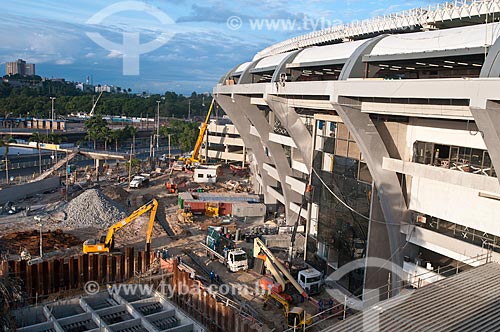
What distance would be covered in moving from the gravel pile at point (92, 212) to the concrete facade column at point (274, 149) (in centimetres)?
1005

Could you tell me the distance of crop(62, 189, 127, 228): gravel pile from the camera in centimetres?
2733

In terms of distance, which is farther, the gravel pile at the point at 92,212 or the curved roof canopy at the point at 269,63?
the gravel pile at the point at 92,212

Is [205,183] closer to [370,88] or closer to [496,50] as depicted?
[370,88]

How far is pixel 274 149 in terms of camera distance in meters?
27.0

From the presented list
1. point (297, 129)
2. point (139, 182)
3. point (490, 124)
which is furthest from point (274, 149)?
point (139, 182)

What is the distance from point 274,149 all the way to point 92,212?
1166 cm

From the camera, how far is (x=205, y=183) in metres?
41.5

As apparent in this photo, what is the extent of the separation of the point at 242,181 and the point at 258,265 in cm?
2357

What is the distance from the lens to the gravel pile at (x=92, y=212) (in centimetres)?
2733

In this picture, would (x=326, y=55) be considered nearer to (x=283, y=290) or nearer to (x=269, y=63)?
(x=269, y=63)

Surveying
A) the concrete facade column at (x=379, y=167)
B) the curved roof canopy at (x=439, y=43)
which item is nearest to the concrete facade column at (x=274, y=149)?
the concrete facade column at (x=379, y=167)

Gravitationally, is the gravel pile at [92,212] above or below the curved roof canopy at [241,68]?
below

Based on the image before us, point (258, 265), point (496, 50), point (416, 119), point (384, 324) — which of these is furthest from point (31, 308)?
point (496, 50)

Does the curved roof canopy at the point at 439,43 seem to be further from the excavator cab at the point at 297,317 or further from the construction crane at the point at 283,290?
the excavator cab at the point at 297,317
